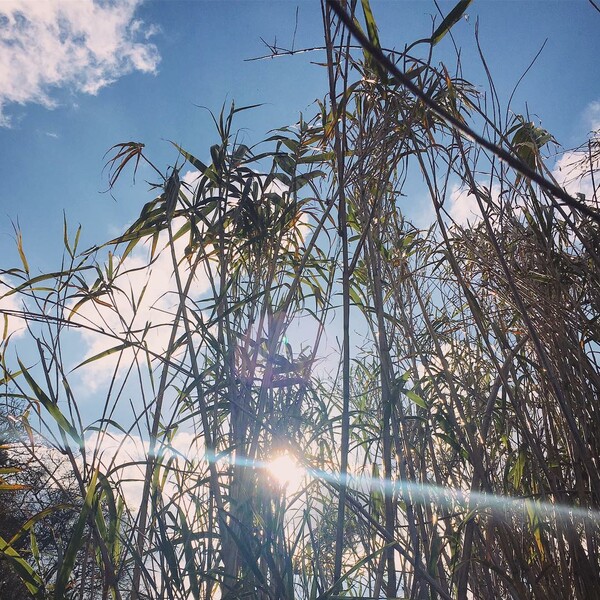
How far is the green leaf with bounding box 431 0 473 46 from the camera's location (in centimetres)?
86

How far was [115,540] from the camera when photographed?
90cm

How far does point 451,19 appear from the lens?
0.90m

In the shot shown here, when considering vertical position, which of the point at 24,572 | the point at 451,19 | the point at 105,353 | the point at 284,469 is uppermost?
the point at 451,19

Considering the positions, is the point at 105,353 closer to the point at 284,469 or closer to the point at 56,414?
the point at 56,414

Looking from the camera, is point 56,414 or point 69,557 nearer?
point 69,557

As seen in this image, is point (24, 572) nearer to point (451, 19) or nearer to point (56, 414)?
point (56, 414)

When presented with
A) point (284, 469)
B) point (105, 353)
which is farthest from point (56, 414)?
point (284, 469)

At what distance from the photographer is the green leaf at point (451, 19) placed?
34.0 inches

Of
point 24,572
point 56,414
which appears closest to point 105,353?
point 56,414

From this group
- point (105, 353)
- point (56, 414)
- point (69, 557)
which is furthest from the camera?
point (105, 353)

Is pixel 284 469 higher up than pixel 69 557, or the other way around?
pixel 284 469

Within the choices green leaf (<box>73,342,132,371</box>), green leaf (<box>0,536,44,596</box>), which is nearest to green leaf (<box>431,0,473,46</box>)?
green leaf (<box>73,342,132,371</box>)

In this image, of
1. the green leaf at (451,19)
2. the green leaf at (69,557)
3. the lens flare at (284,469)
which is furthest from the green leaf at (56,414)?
the green leaf at (451,19)

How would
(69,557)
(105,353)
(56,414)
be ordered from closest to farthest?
(69,557) < (56,414) < (105,353)
